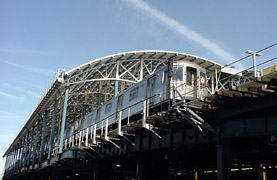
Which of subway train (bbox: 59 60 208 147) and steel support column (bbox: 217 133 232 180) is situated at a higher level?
subway train (bbox: 59 60 208 147)

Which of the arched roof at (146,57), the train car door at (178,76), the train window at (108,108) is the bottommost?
the train window at (108,108)

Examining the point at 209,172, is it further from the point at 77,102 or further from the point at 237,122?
the point at 77,102

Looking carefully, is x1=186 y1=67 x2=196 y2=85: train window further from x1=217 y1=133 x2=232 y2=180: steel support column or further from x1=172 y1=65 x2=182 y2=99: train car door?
x1=217 y1=133 x2=232 y2=180: steel support column

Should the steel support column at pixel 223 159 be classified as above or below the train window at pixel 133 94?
below

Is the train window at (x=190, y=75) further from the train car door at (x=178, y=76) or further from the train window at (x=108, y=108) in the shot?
the train window at (x=108, y=108)

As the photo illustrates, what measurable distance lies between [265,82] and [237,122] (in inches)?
109

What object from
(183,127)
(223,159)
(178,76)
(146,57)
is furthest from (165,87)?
(146,57)

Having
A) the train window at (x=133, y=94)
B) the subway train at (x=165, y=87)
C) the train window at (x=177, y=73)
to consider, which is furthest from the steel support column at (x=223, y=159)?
the train window at (x=133, y=94)

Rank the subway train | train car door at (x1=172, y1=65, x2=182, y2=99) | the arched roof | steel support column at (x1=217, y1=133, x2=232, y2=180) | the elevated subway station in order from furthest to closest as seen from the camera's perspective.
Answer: the arched roof < train car door at (x1=172, y1=65, x2=182, y2=99) < the subway train < steel support column at (x1=217, y1=133, x2=232, y2=180) < the elevated subway station

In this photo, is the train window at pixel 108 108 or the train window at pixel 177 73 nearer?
the train window at pixel 177 73

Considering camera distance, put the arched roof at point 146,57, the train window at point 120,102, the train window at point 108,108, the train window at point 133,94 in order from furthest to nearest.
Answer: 1. the arched roof at point 146,57
2. the train window at point 108,108
3. the train window at point 120,102
4. the train window at point 133,94

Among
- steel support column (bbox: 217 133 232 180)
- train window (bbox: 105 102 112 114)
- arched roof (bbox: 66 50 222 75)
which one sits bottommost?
steel support column (bbox: 217 133 232 180)

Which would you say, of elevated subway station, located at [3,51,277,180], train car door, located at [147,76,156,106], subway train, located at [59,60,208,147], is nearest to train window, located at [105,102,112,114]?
elevated subway station, located at [3,51,277,180]

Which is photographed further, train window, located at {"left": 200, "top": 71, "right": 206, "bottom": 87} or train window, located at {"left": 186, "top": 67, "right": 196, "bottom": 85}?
train window, located at {"left": 200, "top": 71, "right": 206, "bottom": 87}
